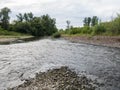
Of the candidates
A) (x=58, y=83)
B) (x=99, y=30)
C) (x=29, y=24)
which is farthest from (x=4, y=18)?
(x=58, y=83)

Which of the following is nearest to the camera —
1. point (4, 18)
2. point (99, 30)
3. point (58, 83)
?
point (58, 83)

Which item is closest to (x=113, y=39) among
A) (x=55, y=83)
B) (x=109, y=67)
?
(x=109, y=67)

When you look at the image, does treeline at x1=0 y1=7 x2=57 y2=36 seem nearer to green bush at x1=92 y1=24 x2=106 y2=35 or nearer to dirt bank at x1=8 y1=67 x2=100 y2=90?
green bush at x1=92 y1=24 x2=106 y2=35

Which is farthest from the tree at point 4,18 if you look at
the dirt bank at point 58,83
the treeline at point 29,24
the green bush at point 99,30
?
the dirt bank at point 58,83

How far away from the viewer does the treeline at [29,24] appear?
139 m

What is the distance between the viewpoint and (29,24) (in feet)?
480

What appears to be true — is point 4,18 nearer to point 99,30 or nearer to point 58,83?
point 99,30

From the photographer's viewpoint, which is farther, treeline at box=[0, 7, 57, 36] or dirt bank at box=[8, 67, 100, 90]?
treeline at box=[0, 7, 57, 36]

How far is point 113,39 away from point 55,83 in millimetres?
40819

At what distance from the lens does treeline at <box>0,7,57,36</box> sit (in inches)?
5463

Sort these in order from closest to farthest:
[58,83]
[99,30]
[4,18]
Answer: [58,83], [99,30], [4,18]

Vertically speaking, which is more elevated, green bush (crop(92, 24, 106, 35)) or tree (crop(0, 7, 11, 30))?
tree (crop(0, 7, 11, 30))

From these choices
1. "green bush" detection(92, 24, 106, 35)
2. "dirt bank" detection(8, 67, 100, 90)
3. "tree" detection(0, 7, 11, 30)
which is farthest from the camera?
"tree" detection(0, 7, 11, 30)

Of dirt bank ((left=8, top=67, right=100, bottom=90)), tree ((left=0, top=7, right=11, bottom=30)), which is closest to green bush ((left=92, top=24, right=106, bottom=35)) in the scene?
dirt bank ((left=8, top=67, right=100, bottom=90))
